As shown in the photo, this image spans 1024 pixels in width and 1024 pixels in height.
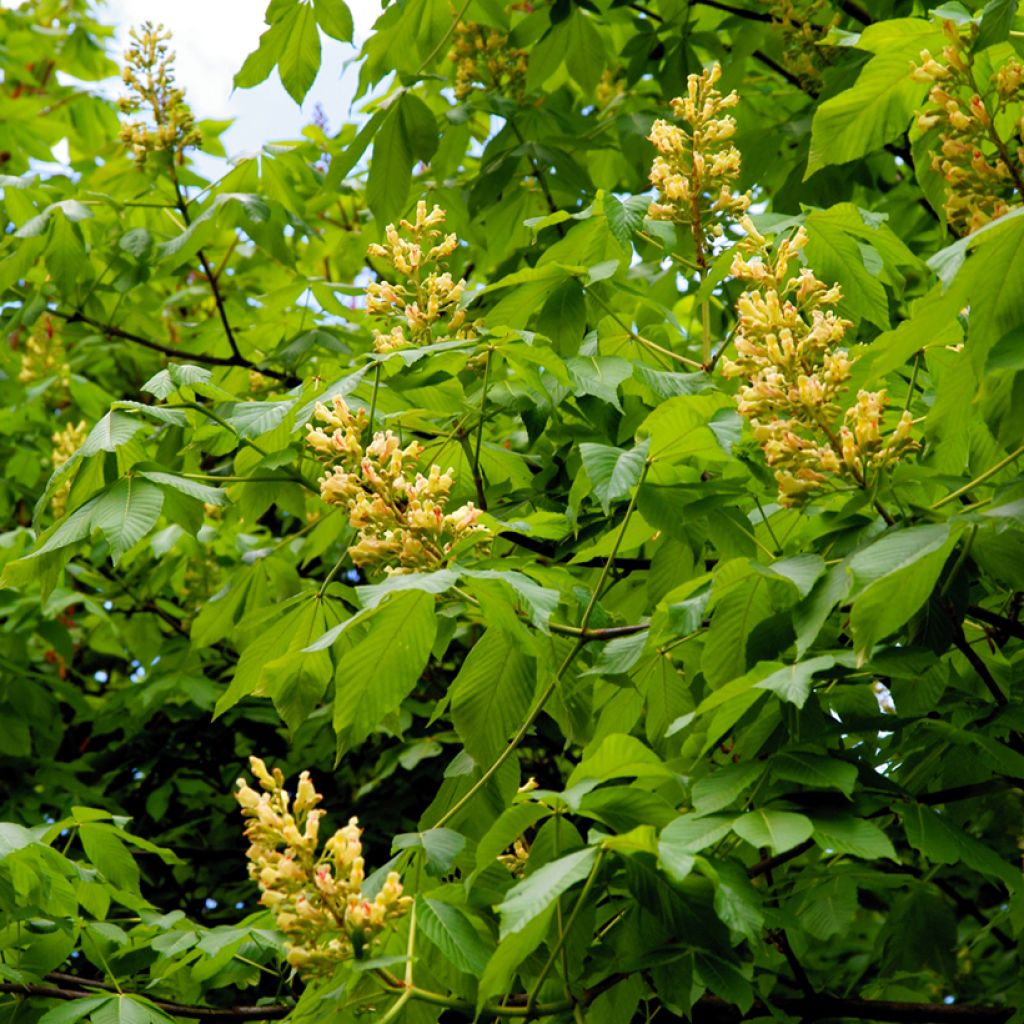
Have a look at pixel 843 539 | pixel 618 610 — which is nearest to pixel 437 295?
pixel 618 610

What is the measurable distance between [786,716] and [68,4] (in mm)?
6449

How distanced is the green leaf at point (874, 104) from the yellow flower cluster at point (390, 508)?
87 centimetres

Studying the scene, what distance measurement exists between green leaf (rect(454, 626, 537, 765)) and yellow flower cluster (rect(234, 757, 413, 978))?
40cm

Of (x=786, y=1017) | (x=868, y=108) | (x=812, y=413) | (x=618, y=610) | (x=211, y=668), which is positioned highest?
(x=868, y=108)

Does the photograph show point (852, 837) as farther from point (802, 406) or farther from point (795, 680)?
point (802, 406)

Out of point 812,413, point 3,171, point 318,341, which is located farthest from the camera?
point 3,171

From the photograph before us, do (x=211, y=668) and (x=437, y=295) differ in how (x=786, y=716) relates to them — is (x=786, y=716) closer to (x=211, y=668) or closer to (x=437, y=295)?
(x=437, y=295)

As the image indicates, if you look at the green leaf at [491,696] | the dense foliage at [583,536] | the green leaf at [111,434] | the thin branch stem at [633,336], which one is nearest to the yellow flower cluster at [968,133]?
the dense foliage at [583,536]

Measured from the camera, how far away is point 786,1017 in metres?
2.22

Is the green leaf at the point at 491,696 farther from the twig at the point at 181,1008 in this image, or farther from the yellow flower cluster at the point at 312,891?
the twig at the point at 181,1008

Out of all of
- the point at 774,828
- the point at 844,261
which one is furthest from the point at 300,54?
the point at 774,828

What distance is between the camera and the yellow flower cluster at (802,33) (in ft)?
11.1

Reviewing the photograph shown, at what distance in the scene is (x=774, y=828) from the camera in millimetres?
1548

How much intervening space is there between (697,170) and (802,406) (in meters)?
0.78
